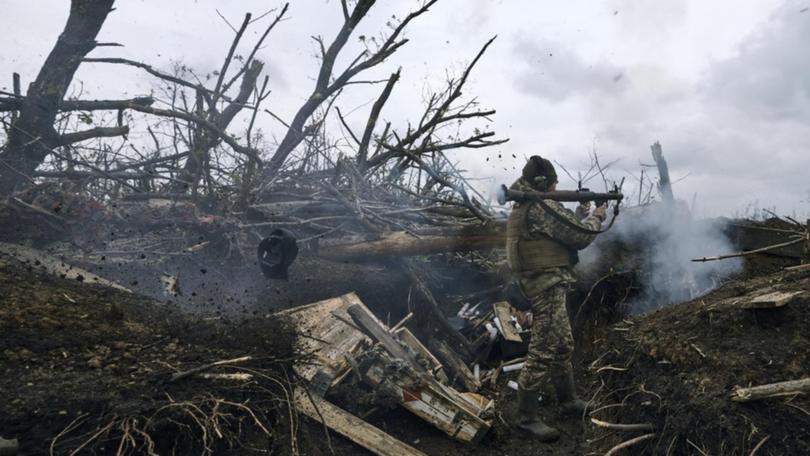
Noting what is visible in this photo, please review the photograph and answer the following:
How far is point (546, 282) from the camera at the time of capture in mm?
5117

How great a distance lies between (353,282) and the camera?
24.3 ft

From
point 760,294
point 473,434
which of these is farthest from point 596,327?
point 760,294

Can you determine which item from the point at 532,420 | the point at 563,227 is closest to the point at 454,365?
the point at 532,420

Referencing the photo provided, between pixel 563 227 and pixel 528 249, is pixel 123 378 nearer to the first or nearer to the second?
pixel 528 249

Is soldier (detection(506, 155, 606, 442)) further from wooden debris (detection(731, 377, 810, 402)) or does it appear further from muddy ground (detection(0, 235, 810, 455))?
wooden debris (detection(731, 377, 810, 402))

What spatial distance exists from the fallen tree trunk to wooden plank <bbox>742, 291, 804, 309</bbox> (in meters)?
4.02

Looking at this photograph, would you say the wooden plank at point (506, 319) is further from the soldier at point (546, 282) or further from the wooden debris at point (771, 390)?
the wooden debris at point (771, 390)

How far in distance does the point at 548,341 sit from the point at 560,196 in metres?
1.48

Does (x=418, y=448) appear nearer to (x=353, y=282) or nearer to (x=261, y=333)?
(x=261, y=333)

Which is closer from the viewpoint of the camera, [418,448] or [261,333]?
[261,333]

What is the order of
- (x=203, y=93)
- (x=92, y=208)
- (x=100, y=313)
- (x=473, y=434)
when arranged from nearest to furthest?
(x=100, y=313) < (x=473, y=434) < (x=92, y=208) < (x=203, y=93)

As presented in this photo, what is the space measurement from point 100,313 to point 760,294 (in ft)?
16.0

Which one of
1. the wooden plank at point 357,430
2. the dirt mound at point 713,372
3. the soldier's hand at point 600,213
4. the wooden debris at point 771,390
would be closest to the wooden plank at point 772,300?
the dirt mound at point 713,372

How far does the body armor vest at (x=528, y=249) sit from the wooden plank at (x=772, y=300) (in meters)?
1.91
